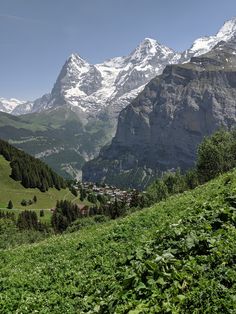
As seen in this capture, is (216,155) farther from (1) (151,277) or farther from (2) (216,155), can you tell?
(1) (151,277)

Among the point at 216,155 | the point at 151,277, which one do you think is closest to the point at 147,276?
the point at 151,277

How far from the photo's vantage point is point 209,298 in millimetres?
12781

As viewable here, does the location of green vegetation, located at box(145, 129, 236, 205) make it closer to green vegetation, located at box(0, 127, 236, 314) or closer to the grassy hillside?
green vegetation, located at box(0, 127, 236, 314)

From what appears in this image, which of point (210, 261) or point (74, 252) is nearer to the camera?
point (210, 261)

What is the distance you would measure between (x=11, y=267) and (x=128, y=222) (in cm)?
1001

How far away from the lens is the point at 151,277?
15.0m

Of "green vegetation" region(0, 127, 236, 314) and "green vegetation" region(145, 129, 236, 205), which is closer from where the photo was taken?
"green vegetation" region(0, 127, 236, 314)

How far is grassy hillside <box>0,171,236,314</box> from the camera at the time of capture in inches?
518

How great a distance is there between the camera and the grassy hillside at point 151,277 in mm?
13162

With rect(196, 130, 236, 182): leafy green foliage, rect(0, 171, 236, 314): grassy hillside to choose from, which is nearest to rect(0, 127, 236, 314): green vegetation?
rect(0, 171, 236, 314): grassy hillside

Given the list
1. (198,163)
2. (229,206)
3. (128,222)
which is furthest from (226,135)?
(229,206)

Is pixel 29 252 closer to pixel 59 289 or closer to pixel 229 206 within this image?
pixel 59 289

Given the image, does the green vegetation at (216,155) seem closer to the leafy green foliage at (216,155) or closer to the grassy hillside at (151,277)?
the leafy green foliage at (216,155)

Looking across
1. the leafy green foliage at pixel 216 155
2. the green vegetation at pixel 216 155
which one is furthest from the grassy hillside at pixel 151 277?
the leafy green foliage at pixel 216 155
